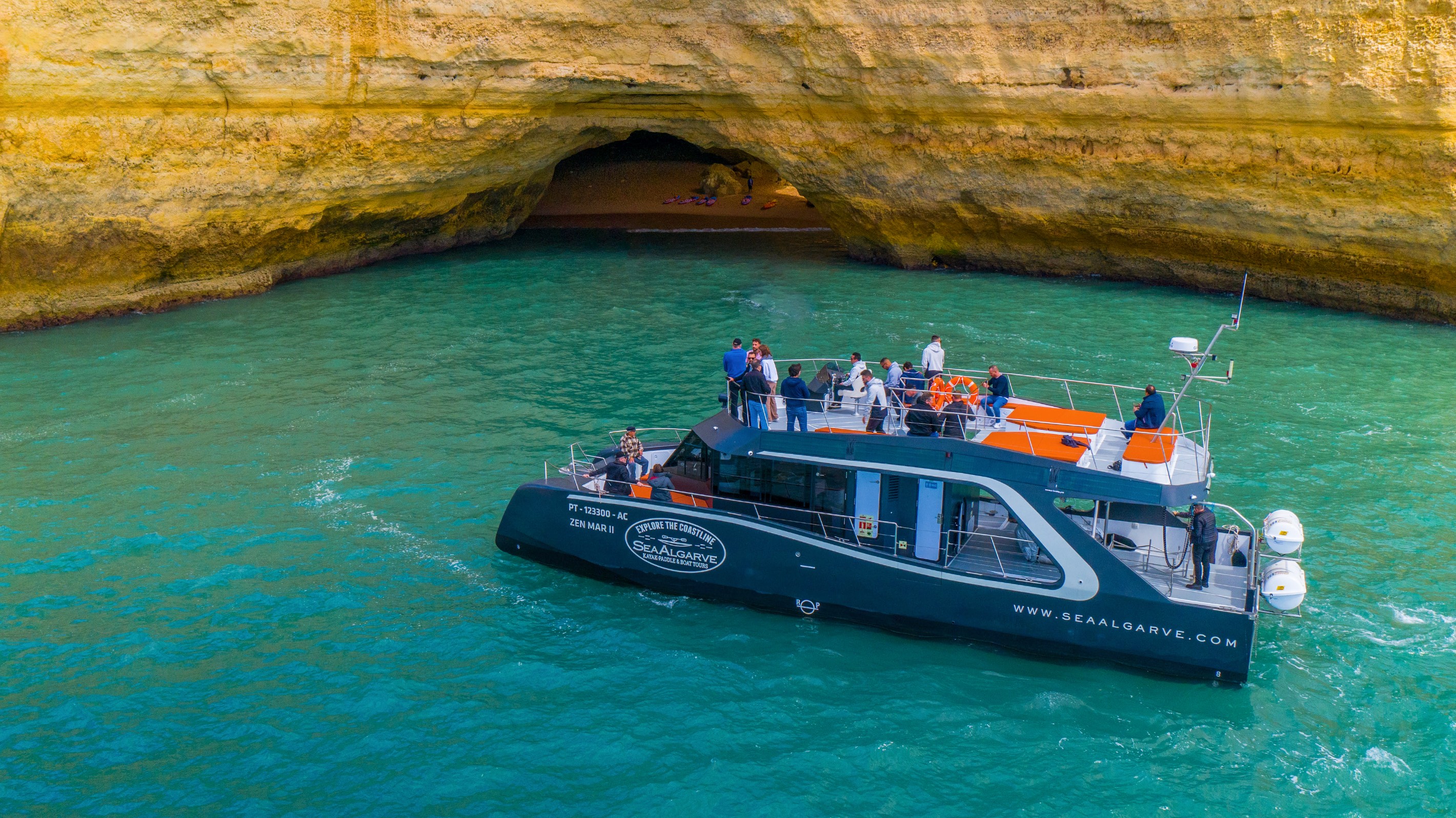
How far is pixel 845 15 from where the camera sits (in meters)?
28.3

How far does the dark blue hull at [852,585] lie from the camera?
11.6m

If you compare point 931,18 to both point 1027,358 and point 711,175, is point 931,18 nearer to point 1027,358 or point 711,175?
point 1027,358

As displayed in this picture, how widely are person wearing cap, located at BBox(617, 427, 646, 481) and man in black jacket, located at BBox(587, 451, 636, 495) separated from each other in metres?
0.05

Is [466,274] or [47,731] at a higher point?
[466,274]

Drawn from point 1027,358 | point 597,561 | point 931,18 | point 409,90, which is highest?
point 931,18

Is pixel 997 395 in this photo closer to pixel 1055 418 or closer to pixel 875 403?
pixel 1055 418

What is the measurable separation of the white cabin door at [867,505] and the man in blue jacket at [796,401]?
39.9 inches

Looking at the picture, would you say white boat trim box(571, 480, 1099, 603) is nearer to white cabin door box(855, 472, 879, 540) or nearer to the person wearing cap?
white cabin door box(855, 472, 879, 540)

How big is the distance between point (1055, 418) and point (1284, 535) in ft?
9.96

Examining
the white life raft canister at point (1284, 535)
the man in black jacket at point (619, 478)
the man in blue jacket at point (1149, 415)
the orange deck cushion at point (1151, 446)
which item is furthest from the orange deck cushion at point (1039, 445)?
the man in black jacket at point (619, 478)

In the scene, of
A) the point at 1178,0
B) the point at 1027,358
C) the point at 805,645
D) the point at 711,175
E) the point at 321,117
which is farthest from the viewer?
the point at 711,175

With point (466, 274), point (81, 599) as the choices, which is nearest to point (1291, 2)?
point (466, 274)

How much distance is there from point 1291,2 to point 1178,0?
2.52 m

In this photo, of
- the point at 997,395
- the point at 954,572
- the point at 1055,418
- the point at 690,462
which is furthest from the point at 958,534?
the point at 690,462
